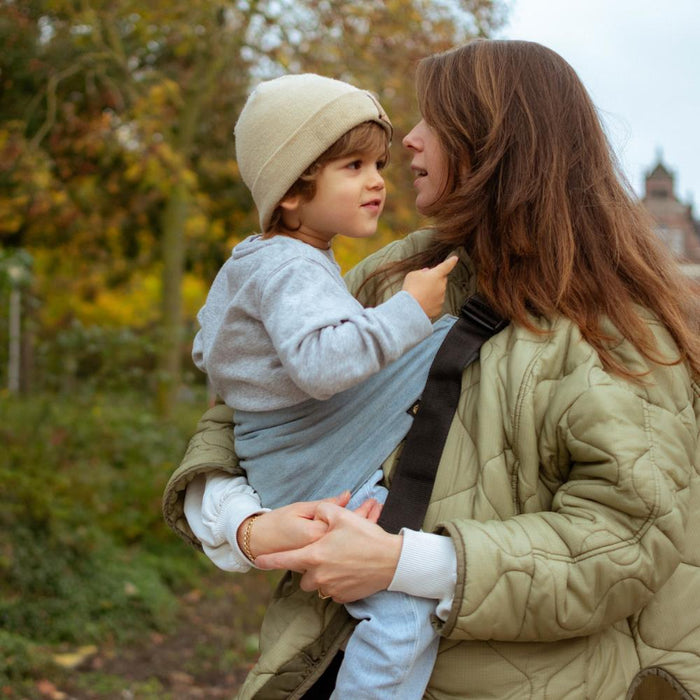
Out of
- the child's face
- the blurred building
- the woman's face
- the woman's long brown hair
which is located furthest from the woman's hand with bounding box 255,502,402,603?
the blurred building

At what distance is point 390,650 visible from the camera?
1701 millimetres

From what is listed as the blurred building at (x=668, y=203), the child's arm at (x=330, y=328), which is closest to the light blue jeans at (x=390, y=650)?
the child's arm at (x=330, y=328)

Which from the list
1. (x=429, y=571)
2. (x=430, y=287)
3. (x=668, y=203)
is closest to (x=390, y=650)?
(x=429, y=571)

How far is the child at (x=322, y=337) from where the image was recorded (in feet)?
5.68

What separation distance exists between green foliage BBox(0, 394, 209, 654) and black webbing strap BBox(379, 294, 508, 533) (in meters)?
4.16

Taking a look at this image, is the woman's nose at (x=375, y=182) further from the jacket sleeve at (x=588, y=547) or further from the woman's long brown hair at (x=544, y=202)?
the jacket sleeve at (x=588, y=547)

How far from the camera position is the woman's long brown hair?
1863 mm

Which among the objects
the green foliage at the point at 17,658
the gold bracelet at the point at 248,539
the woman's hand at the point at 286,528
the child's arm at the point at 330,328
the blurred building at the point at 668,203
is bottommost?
the blurred building at the point at 668,203

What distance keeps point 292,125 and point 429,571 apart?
941 millimetres

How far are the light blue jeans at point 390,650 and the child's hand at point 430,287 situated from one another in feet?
1.84

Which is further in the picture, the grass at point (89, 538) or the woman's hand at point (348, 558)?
the grass at point (89, 538)

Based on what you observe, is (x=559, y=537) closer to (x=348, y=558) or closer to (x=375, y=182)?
(x=348, y=558)

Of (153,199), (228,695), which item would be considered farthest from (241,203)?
(228,695)

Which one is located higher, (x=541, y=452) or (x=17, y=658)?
(x=541, y=452)
